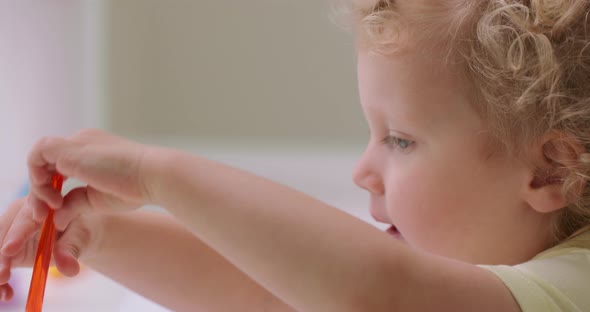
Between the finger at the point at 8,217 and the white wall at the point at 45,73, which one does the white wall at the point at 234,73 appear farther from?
the finger at the point at 8,217

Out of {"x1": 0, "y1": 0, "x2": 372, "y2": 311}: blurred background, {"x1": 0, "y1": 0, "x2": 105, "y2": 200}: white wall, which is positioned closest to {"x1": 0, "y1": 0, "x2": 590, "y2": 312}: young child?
{"x1": 0, "y1": 0, "x2": 105, "y2": 200}: white wall

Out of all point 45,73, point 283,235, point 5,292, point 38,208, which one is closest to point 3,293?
point 5,292

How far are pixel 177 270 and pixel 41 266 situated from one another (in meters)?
0.14

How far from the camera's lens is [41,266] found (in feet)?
2.37

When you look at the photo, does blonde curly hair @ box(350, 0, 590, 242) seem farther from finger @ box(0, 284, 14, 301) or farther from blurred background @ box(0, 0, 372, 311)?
blurred background @ box(0, 0, 372, 311)

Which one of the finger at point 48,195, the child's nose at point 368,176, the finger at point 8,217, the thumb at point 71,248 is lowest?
the thumb at point 71,248

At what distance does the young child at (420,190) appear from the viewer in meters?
0.58

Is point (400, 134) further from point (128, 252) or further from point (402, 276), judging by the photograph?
point (128, 252)

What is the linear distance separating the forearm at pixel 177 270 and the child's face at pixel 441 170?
17 cm

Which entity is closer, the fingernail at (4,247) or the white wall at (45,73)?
the fingernail at (4,247)

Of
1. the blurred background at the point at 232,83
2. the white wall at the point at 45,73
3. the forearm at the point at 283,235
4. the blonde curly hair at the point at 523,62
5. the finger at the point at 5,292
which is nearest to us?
the forearm at the point at 283,235

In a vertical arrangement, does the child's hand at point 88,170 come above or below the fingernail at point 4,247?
above

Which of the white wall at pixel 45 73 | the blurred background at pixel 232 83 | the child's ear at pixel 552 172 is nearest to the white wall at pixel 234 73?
the blurred background at pixel 232 83

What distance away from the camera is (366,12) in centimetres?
81
